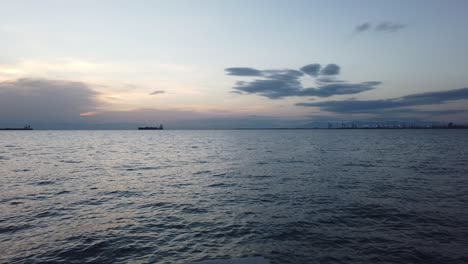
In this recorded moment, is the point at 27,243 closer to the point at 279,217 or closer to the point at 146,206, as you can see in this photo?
the point at 146,206

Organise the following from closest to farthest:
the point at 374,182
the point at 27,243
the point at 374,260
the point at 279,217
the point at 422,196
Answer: the point at 374,260, the point at 27,243, the point at 279,217, the point at 422,196, the point at 374,182

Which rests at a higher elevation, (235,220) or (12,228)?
(12,228)

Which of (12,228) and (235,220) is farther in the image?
(235,220)

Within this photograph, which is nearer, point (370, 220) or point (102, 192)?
point (370, 220)

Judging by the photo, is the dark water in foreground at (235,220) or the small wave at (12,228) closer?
the dark water in foreground at (235,220)

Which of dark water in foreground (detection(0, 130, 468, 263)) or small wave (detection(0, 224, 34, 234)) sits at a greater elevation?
small wave (detection(0, 224, 34, 234))

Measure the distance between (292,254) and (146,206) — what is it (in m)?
13.5

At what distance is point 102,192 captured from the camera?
2745 cm

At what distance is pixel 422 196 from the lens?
82.2 feet

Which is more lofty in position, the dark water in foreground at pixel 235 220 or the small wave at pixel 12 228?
the small wave at pixel 12 228

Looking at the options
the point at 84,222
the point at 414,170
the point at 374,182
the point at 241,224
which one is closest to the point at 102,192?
the point at 84,222

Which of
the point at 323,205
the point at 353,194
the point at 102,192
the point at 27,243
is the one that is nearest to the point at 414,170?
the point at 353,194

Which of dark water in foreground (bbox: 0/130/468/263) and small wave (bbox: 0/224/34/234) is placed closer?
dark water in foreground (bbox: 0/130/468/263)

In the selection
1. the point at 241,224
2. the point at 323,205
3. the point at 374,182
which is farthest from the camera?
the point at 374,182
